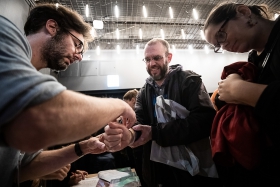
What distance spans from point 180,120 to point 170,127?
0.32ft

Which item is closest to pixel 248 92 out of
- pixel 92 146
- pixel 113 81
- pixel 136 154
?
pixel 92 146

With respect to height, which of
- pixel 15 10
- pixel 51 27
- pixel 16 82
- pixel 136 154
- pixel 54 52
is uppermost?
pixel 15 10

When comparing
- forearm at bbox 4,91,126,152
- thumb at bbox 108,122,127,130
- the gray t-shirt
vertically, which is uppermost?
the gray t-shirt

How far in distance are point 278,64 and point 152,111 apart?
0.92 m

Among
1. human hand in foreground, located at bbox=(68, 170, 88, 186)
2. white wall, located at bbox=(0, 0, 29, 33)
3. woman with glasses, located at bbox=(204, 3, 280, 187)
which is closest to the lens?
woman with glasses, located at bbox=(204, 3, 280, 187)

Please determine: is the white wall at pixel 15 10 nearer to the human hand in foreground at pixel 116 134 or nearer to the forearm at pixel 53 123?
the human hand in foreground at pixel 116 134

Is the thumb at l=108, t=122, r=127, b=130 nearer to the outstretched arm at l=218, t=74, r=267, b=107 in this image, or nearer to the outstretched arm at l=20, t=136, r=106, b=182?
the outstretched arm at l=20, t=136, r=106, b=182

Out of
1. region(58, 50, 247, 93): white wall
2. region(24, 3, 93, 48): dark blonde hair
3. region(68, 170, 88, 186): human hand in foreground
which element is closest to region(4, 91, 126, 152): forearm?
region(24, 3, 93, 48): dark blonde hair

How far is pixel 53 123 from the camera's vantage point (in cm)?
39

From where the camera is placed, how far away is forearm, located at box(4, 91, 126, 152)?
38 centimetres

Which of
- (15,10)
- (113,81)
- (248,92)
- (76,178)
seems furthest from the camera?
(113,81)

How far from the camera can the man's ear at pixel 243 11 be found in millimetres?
879

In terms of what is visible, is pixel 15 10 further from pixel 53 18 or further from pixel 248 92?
pixel 248 92

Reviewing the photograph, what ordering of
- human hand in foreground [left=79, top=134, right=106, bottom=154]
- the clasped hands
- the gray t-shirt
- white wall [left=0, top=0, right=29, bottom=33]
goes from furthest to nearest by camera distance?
1. white wall [left=0, top=0, right=29, bottom=33]
2. human hand in foreground [left=79, top=134, right=106, bottom=154]
3. the clasped hands
4. the gray t-shirt
